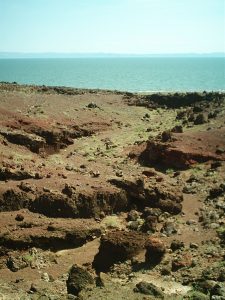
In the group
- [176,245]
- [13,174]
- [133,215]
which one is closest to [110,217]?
[133,215]

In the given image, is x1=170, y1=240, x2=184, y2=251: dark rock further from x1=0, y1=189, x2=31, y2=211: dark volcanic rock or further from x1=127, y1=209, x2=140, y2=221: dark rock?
x1=0, y1=189, x2=31, y2=211: dark volcanic rock

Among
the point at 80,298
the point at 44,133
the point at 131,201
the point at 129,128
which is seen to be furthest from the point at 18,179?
the point at 129,128

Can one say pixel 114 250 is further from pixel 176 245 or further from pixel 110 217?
pixel 110 217

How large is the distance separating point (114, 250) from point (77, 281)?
8.00 ft

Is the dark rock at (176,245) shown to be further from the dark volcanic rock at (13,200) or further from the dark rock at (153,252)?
the dark volcanic rock at (13,200)

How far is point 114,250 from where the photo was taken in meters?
14.2

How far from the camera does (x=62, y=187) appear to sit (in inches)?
676

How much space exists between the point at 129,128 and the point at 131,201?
1822 cm

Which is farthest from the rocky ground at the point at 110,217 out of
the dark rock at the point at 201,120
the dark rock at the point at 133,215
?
the dark rock at the point at 201,120

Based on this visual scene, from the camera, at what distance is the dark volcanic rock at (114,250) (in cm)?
1404

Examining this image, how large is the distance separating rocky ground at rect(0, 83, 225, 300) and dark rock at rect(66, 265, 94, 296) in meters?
0.03

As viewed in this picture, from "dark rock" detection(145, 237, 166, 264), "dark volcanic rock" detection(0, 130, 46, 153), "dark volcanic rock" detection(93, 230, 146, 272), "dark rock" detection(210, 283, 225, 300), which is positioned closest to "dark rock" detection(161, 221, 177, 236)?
"dark rock" detection(145, 237, 166, 264)

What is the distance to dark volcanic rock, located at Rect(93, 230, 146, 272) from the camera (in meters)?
14.0

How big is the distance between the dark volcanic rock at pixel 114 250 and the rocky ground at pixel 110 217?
0.03 meters
